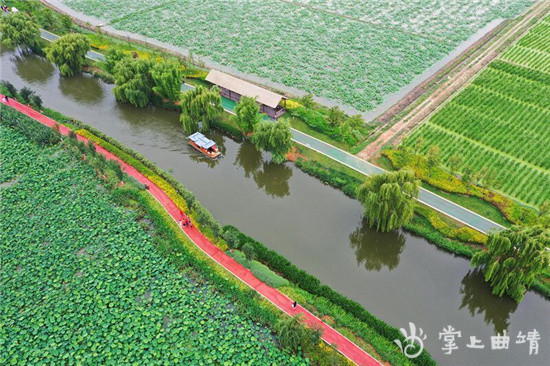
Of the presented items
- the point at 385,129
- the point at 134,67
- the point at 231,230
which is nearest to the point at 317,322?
the point at 231,230

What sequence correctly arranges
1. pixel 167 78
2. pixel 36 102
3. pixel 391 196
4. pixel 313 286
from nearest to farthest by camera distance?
pixel 313 286
pixel 391 196
pixel 167 78
pixel 36 102

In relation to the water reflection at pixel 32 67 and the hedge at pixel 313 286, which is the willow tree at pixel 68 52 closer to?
the water reflection at pixel 32 67

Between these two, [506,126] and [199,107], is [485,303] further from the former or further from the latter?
[199,107]

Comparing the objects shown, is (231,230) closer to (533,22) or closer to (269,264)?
(269,264)

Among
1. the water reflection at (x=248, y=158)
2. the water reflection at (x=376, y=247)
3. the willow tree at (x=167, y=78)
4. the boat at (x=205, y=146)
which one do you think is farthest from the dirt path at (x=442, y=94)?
the willow tree at (x=167, y=78)

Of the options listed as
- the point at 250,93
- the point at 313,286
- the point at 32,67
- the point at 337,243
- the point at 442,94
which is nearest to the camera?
the point at 313,286

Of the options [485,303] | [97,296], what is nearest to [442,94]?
[485,303]

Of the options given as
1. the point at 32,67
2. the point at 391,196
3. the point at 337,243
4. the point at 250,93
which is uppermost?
the point at 250,93

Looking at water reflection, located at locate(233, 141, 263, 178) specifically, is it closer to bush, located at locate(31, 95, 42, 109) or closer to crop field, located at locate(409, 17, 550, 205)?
crop field, located at locate(409, 17, 550, 205)
